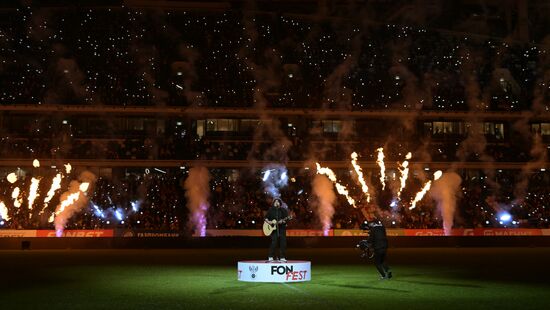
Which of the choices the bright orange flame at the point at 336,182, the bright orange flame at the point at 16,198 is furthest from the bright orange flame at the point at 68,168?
the bright orange flame at the point at 336,182

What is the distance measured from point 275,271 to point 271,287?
99cm

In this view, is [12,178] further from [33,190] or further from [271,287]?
[271,287]

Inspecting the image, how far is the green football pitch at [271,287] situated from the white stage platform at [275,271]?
43 cm

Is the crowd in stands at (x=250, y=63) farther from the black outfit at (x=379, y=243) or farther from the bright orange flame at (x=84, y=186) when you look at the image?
the black outfit at (x=379, y=243)

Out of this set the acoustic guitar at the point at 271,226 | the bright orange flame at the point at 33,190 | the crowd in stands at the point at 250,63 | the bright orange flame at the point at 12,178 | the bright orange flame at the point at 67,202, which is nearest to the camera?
the acoustic guitar at the point at 271,226

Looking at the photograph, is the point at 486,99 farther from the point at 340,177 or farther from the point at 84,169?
the point at 84,169

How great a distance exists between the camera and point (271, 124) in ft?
168

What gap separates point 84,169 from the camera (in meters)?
48.3

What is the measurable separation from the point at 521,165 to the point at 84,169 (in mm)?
31113

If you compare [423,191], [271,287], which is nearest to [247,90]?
[423,191]

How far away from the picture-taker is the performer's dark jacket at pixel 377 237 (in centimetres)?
1952

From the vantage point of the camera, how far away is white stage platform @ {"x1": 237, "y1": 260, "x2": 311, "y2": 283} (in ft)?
60.8

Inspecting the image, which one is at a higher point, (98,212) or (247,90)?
(247,90)

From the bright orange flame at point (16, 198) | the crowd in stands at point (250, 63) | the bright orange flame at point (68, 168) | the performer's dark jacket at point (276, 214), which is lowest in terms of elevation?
the performer's dark jacket at point (276, 214)
